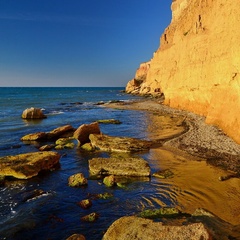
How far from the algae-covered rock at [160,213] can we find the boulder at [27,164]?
7.20 metres

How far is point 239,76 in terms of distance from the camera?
61.0 ft

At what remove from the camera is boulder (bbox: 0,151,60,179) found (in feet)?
44.0

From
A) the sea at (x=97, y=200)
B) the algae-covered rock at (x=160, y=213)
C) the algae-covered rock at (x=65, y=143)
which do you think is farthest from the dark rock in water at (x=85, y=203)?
the algae-covered rock at (x=65, y=143)

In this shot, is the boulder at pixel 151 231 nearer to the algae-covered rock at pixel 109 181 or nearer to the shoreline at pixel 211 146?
the algae-covered rock at pixel 109 181

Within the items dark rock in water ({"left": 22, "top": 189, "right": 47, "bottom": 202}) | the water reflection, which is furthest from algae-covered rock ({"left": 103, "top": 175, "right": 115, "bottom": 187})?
dark rock in water ({"left": 22, "top": 189, "right": 47, "bottom": 202})

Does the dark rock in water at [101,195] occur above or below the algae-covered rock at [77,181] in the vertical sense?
below

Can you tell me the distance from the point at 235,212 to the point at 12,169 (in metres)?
10.8

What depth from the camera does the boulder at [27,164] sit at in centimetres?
1342

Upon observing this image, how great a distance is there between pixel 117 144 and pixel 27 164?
7.16m

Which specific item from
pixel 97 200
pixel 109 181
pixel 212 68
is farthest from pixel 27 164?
pixel 212 68

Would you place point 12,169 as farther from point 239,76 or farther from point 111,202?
point 239,76

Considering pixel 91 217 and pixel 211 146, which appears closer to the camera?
pixel 91 217

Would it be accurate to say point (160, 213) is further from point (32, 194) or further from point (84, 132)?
point (84, 132)

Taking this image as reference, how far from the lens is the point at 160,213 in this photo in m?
9.03
